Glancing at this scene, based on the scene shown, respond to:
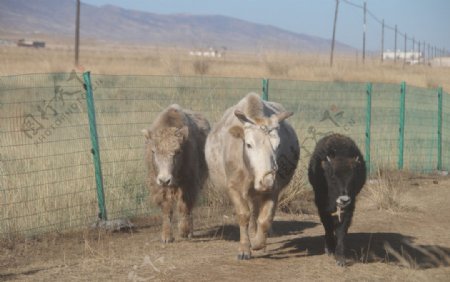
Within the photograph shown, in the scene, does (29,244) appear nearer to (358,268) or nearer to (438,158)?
(358,268)

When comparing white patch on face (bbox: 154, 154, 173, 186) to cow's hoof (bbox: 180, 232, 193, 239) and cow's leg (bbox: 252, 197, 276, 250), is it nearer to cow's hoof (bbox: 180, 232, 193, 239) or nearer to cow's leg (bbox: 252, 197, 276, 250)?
cow's hoof (bbox: 180, 232, 193, 239)

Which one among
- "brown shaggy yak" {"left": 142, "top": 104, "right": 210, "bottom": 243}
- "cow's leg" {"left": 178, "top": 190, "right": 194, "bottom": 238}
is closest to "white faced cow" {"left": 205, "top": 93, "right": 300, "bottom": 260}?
"brown shaggy yak" {"left": 142, "top": 104, "right": 210, "bottom": 243}

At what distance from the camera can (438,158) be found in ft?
59.6

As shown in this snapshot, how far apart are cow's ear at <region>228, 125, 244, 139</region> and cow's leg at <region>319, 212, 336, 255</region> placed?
1.53 meters

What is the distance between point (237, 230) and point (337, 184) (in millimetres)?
2943

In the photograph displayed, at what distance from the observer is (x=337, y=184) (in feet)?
28.6

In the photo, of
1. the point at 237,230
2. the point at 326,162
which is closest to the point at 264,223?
the point at 326,162

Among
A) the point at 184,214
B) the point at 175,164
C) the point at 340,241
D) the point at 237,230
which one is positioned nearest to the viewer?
the point at 340,241

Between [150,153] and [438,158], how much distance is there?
10049 millimetres

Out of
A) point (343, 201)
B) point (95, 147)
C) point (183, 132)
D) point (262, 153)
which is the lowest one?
point (343, 201)

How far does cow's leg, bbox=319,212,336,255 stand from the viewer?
9258 millimetres

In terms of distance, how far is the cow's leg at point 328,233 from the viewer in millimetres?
9258

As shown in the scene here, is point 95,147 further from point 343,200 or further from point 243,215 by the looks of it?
point 343,200

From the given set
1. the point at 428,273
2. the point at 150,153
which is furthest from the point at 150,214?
the point at 428,273
